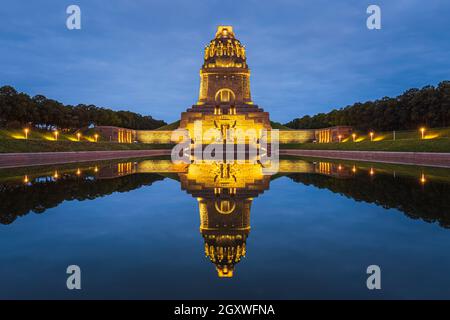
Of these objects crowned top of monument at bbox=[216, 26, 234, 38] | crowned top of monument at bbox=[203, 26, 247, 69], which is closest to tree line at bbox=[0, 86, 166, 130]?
crowned top of monument at bbox=[203, 26, 247, 69]

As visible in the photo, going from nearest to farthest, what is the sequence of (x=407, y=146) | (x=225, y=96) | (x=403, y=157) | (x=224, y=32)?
(x=403, y=157) → (x=407, y=146) → (x=225, y=96) → (x=224, y=32)

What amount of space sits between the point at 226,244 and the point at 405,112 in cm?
6465

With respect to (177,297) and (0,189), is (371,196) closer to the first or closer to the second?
(177,297)

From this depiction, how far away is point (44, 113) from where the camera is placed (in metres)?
64.0

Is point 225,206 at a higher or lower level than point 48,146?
lower

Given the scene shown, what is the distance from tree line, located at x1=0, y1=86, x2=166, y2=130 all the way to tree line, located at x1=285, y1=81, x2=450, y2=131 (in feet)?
173

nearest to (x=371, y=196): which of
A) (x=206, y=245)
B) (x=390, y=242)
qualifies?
(x=390, y=242)

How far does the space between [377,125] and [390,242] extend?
223ft

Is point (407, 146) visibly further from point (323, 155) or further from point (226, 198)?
point (226, 198)

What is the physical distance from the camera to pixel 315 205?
11.8m

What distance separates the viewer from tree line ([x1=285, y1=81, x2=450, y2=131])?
5753 centimetres

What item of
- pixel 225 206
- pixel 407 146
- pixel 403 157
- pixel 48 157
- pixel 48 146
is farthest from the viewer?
pixel 48 146

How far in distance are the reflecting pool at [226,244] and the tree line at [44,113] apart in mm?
50596

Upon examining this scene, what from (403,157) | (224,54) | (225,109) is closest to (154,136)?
(225,109)
